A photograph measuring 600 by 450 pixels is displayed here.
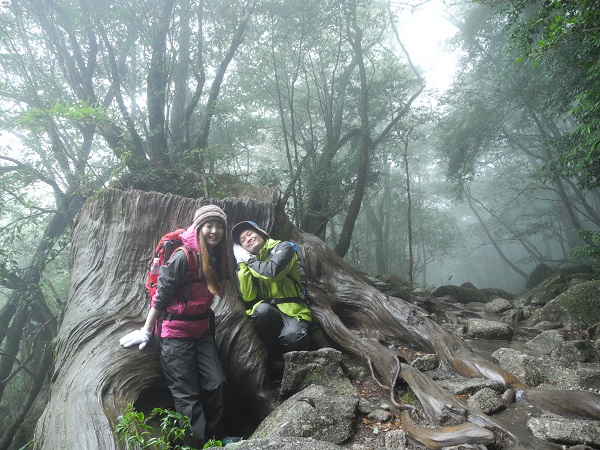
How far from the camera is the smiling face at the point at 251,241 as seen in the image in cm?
454

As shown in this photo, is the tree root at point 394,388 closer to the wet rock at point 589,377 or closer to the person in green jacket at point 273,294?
the person in green jacket at point 273,294

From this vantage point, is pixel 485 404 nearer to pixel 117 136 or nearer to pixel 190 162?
pixel 190 162

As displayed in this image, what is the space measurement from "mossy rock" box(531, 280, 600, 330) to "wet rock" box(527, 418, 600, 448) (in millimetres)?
4360

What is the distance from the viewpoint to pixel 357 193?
11461 mm

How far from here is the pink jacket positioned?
136 inches

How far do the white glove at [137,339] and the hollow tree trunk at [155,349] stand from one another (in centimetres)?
9

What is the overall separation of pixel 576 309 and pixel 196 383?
6581 millimetres

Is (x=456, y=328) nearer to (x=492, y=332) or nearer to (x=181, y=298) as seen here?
(x=492, y=332)

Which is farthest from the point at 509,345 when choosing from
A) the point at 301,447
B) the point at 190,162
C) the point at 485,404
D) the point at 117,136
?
the point at 117,136

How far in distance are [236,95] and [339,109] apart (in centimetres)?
441

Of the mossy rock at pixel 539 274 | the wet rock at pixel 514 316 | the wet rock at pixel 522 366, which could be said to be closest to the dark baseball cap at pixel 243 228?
the wet rock at pixel 522 366

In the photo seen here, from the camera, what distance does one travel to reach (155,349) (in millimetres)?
3779

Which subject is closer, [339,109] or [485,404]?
[485,404]

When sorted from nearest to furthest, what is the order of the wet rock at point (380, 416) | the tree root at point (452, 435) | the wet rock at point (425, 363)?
the tree root at point (452, 435) → the wet rock at point (380, 416) → the wet rock at point (425, 363)
